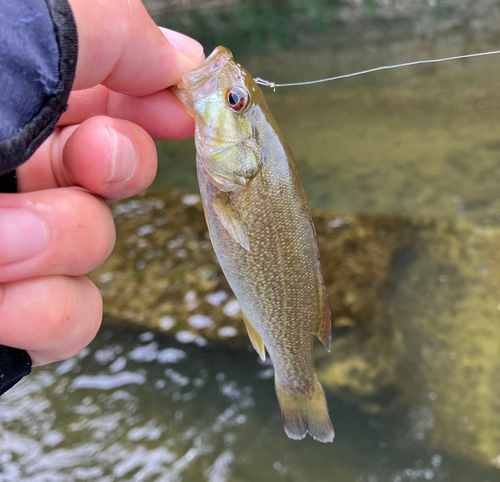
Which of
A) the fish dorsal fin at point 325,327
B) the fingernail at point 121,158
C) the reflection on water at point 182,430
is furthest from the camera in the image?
the reflection on water at point 182,430

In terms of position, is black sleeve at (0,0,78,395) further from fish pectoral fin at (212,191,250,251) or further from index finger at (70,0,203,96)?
fish pectoral fin at (212,191,250,251)

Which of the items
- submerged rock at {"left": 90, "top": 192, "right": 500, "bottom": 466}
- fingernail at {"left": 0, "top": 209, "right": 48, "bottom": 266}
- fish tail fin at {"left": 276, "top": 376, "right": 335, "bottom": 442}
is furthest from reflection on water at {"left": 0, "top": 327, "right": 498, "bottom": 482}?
fingernail at {"left": 0, "top": 209, "right": 48, "bottom": 266}

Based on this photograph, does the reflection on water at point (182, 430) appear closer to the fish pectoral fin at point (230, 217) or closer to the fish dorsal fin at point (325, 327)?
the fish dorsal fin at point (325, 327)

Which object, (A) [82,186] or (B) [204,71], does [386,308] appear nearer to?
(B) [204,71]

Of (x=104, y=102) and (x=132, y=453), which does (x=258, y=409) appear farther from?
(x=104, y=102)

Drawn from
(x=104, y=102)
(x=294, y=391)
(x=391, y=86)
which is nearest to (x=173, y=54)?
(x=104, y=102)

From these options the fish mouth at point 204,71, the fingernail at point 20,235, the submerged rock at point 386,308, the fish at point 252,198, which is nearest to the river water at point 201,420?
the submerged rock at point 386,308
